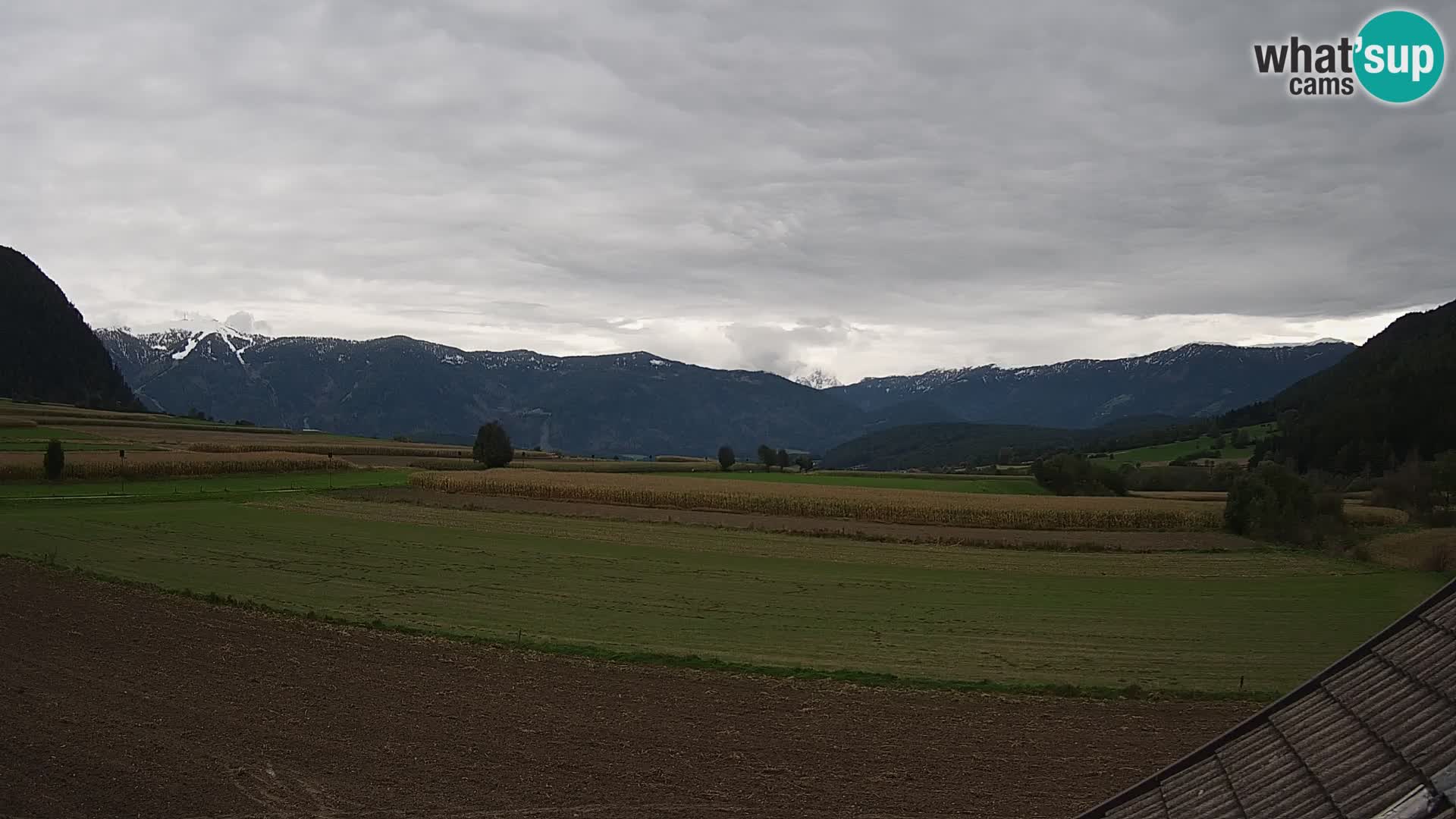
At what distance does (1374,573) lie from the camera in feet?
125

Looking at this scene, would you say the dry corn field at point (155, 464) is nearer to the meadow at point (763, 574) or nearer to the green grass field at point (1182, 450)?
the meadow at point (763, 574)

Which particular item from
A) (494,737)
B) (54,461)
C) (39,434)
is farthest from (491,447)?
(494,737)

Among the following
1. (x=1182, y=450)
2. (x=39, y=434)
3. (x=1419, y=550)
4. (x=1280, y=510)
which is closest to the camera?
(x=1419, y=550)

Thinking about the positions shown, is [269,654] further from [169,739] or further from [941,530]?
[941,530]

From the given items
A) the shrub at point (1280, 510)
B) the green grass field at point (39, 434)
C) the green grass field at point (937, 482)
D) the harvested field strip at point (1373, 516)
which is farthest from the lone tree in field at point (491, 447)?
the harvested field strip at point (1373, 516)

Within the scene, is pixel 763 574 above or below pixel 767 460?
below

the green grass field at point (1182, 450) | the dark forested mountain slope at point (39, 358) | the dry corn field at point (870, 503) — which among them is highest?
the dark forested mountain slope at point (39, 358)

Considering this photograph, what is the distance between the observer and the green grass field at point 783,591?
21406 millimetres

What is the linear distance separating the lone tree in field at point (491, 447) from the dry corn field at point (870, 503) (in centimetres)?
2403

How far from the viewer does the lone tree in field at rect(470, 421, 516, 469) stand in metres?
94.2

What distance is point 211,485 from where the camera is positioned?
214 ft

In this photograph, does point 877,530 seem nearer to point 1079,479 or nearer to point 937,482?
point 1079,479

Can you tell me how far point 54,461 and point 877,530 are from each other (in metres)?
49.5

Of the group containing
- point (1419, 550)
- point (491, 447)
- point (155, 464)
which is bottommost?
point (1419, 550)
